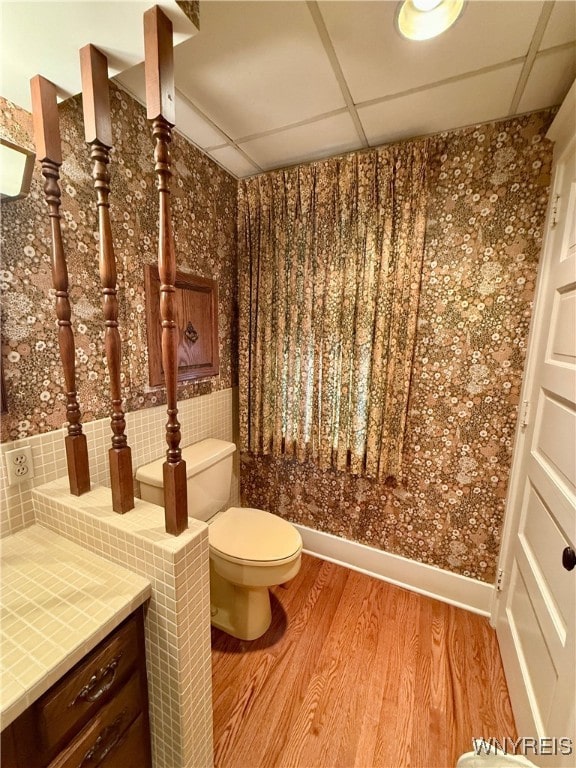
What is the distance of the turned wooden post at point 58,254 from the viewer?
81 cm

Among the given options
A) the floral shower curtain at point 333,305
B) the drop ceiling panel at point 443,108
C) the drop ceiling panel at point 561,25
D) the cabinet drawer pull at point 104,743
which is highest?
the drop ceiling panel at point 443,108

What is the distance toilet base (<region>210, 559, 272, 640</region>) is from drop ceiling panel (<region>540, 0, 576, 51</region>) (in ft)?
7.44

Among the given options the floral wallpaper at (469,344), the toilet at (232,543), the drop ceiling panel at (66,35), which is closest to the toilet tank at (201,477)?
the toilet at (232,543)

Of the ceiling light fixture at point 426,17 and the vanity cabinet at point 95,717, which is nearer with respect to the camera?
the vanity cabinet at point 95,717

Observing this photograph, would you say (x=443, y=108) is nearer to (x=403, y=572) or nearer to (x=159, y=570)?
(x=159, y=570)

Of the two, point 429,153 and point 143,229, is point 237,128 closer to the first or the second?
point 143,229

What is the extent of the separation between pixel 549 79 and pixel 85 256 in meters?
1.79

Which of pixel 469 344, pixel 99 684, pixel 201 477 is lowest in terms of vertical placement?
pixel 99 684

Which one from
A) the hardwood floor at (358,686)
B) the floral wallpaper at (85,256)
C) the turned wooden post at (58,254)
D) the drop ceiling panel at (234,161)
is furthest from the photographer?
the drop ceiling panel at (234,161)

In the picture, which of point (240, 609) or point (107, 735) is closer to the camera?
point (107, 735)

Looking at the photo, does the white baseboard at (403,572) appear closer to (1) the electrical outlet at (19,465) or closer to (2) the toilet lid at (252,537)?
(2) the toilet lid at (252,537)

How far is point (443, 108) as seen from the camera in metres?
1.22

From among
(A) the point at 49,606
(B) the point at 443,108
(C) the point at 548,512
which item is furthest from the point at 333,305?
(A) the point at 49,606

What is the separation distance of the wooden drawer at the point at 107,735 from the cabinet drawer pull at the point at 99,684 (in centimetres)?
6
